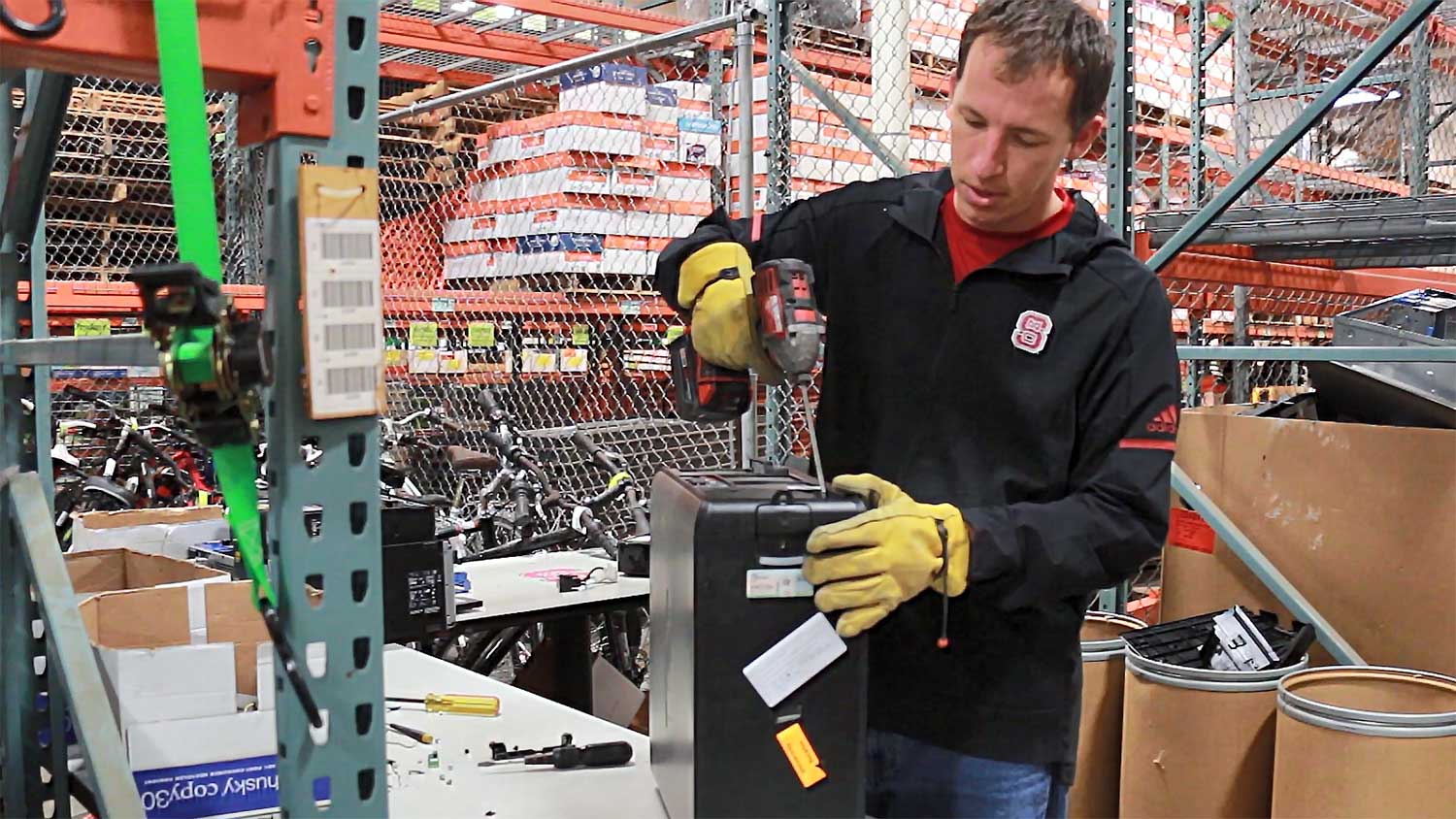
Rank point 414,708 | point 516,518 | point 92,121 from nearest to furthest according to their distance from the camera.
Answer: point 414,708 < point 516,518 < point 92,121

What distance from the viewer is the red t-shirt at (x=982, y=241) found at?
4.80 feet

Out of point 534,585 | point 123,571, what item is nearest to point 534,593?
point 534,585

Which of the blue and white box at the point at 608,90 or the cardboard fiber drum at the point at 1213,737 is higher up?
the blue and white box at the point at 608,90

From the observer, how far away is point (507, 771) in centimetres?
156

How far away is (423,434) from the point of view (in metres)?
5.57

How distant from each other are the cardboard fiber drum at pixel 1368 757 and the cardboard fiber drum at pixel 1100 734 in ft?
1.44

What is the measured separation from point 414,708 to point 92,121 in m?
5.17

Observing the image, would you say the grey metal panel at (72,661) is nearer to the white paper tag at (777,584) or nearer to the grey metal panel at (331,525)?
the grey metal panel at (331,525)

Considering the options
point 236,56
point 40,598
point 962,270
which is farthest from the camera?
point 962,270

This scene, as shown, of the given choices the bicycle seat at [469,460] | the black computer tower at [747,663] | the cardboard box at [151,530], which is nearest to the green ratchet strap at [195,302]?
the black computer tower at [747,663]

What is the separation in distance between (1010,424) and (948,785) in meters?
0.46

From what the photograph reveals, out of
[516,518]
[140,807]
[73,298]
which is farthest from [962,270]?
[73,298]

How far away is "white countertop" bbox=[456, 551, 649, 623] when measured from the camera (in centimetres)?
265

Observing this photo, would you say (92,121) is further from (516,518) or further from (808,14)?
(808,14)
